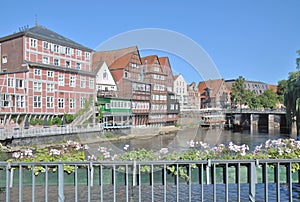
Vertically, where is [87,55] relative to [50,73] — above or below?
above

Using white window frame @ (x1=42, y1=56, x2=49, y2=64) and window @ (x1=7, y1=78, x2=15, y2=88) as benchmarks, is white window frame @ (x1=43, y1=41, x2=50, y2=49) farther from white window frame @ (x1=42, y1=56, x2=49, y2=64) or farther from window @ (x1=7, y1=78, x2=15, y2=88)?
window @ (x1=7, y1=78, x2=15, y2=88)

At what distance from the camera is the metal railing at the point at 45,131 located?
20.0m

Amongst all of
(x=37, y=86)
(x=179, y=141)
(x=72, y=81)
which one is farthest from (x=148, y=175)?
(x=72, y=81)

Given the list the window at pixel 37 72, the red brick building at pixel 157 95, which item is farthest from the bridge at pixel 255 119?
the window at pixel 37 72

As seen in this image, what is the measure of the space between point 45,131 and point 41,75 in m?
5.21

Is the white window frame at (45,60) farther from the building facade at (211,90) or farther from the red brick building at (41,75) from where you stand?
the building facade at (211,90)

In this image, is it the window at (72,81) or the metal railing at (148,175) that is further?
the window at (72,81)

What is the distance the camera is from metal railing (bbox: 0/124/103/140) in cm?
1997

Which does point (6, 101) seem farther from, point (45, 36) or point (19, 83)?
point (45, 36)

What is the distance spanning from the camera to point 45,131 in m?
22.4

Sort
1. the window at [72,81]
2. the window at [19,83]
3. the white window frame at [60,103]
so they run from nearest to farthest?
1. the window at [19,83]
2. the white window frame at [60,103]
3. the window at [72,81]

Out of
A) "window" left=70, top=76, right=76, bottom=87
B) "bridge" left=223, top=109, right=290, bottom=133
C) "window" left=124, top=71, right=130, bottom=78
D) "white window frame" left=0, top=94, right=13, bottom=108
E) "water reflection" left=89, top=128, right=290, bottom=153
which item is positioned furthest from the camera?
"bridge" left=223, top=109, right=290, bottom=133

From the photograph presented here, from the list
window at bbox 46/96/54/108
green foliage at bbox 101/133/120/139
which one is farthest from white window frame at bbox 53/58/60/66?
green foliage at bbox 101/133/120/139

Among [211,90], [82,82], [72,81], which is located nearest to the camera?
[211,90]
